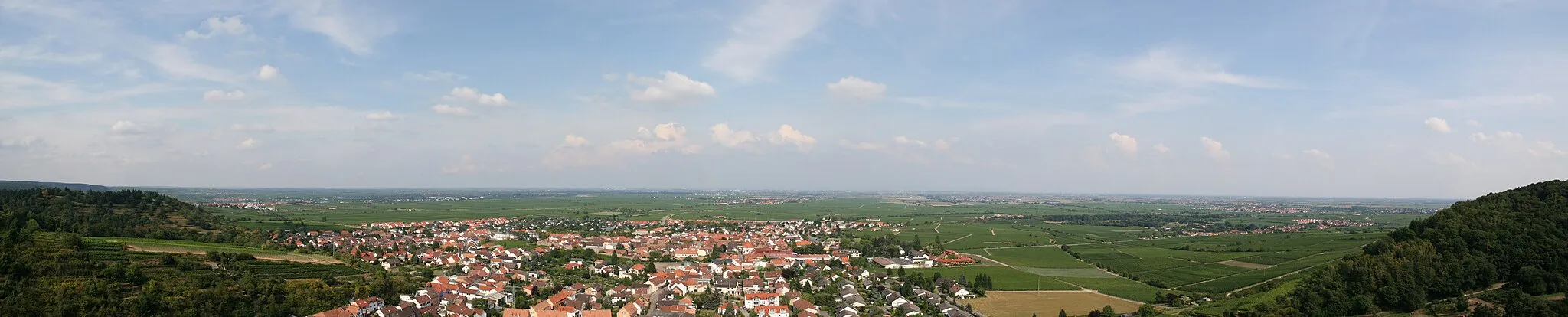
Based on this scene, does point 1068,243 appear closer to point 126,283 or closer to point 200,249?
point 200,249

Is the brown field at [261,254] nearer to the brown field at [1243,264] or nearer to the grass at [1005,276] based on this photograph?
the grass at [1005,276]

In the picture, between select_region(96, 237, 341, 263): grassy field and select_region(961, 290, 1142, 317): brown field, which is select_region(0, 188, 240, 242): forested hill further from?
select_region(961, 290, 1142, 317): brown field

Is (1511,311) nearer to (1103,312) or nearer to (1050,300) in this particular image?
(1103,312)

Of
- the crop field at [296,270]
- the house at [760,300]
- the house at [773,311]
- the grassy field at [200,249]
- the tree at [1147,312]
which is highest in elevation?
the grassy field at [200,249]

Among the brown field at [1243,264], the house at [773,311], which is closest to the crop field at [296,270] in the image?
Result: the house at [773,311]

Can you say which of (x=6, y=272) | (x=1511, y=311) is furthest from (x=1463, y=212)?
(x=6, y=272)

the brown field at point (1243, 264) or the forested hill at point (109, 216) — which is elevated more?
the forested hill at point (109, 216)
